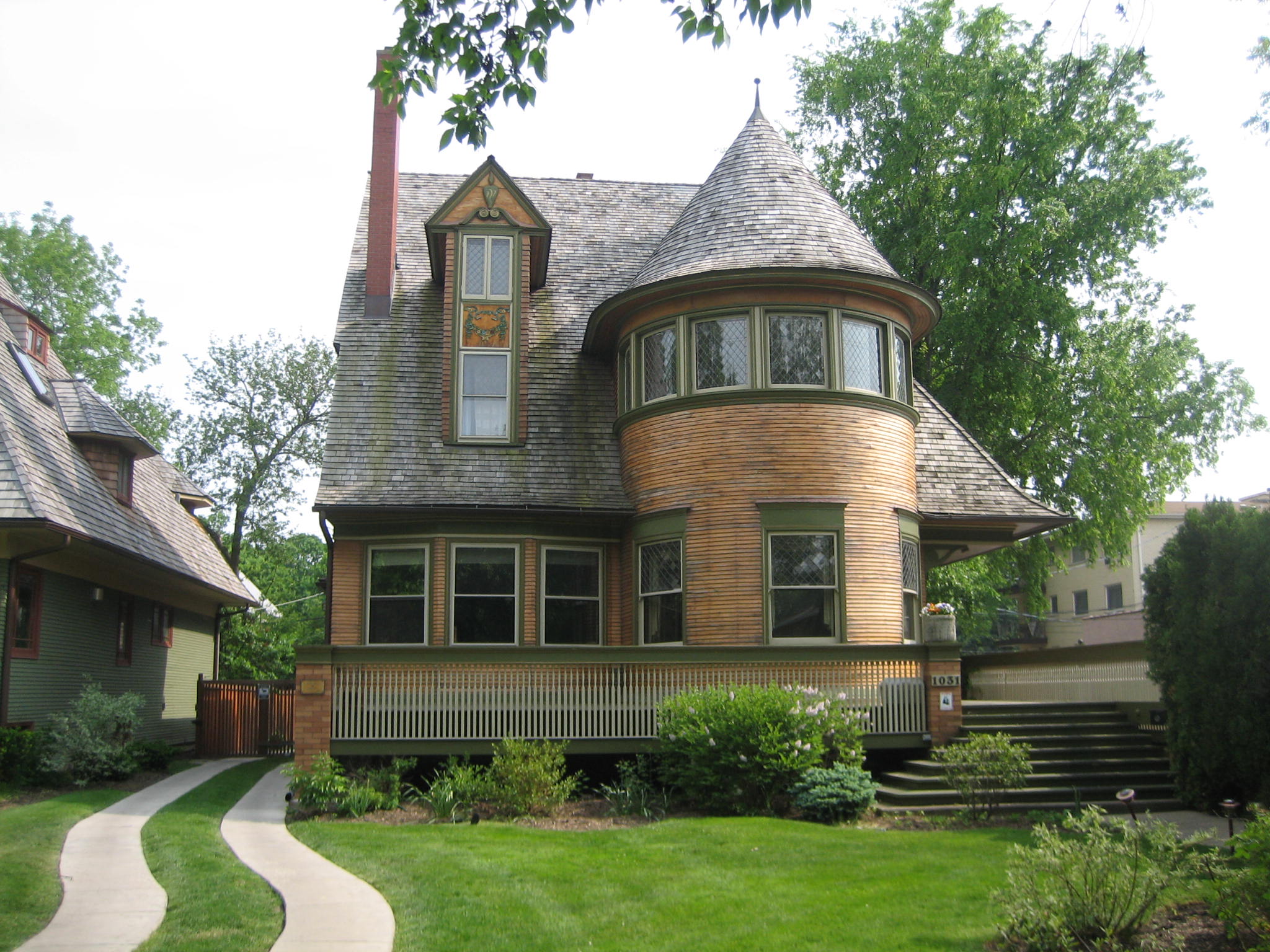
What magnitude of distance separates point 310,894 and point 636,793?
210 inches

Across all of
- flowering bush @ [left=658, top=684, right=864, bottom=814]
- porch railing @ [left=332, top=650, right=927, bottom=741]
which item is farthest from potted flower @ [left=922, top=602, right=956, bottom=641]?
flowering bush @ [left=658, top=684, right=864, bottom=814]

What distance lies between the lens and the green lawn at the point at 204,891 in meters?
7.89

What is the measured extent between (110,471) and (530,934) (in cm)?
1729

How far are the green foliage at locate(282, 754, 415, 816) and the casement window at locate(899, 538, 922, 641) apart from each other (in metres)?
7.84

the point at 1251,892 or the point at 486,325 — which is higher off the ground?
the point at 486,325

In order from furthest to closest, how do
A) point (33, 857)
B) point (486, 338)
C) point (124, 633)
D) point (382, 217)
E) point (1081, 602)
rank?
point (1081, 602) < point (124, 633) < point (382, 217) < point (486, 338) < point (33, 857)

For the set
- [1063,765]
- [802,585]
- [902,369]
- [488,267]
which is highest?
[488,267]

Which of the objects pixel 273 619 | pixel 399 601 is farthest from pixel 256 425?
pixel 399 601

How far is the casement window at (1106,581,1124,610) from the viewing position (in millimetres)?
54531

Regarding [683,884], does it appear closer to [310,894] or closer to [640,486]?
[310,894]

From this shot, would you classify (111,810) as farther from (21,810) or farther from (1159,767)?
(1159,767)

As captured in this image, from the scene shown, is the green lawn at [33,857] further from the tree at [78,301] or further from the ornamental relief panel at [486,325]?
the tree at [78,301]

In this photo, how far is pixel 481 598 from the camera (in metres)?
18.1

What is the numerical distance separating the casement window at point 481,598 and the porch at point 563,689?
2902 mm
